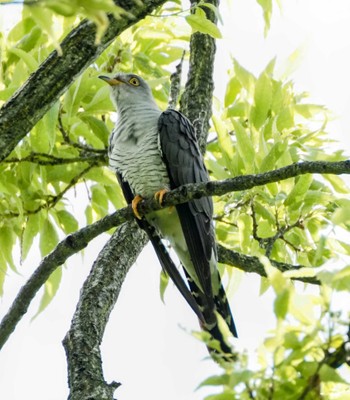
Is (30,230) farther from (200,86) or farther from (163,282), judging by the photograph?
(200,86)

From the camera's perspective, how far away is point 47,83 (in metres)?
2.75

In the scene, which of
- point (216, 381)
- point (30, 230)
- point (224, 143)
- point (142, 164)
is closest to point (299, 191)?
point (224, 143)

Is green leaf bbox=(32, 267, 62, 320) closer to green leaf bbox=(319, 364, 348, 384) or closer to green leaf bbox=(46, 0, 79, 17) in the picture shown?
green leaf bbox=(319, 364, 348, 384)

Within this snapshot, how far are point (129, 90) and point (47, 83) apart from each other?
2314mm

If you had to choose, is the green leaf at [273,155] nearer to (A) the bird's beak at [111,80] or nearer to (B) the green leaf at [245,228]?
(B) the green leaf at [245,228]

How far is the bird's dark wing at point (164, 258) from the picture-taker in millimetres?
3947

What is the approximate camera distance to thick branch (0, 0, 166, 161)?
272 cm

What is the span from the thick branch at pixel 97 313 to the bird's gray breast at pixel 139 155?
1.66 ft

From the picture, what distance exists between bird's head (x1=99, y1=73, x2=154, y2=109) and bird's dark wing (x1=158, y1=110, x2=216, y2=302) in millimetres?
424

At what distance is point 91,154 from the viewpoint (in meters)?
4.40

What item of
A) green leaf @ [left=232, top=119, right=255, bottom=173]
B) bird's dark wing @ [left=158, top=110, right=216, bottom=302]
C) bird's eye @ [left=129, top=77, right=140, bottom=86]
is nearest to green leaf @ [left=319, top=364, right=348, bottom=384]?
green leaf @ [left=232, top=119, right=255, bottom=173]

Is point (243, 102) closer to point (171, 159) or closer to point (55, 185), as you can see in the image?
point (171, 159)

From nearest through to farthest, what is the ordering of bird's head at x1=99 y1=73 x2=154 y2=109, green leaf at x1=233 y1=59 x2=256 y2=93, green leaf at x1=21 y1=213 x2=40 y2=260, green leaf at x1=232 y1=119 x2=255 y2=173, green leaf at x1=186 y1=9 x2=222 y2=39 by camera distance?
green leaf at x1=186 y1=9 x2=222 y2=39 → green leaf at x1=232 y1=119 x2=255 y2=173 → green leaf at x1=21 y1=213 x2=40 y2=260 → green leaf at x1=233 y1=59 x2=256 y2=93 → bird's head at x1=99 y1=73 x2=154 y2=109

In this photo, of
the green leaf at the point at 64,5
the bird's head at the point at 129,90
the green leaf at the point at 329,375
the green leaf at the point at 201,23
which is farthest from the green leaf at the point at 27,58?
the green leaf at the point at 329,375
